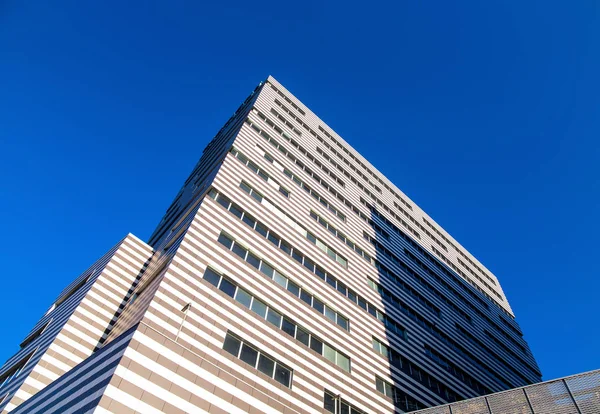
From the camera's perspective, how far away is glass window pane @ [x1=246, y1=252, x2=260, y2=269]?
25828mm

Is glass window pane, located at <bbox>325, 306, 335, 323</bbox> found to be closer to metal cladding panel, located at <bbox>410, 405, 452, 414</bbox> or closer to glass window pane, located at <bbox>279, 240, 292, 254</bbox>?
glass window pane, located at <bbox>279, 240, 292, 254</bbox>

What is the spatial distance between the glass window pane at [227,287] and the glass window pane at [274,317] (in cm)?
279

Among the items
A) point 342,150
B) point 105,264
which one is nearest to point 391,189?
point 342,150

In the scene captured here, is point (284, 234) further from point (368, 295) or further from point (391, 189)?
point (391, 189)

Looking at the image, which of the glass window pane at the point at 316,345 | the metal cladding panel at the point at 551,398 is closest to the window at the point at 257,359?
the glass window pane at the point at 316,345

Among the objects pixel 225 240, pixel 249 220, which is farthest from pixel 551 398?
pixel 249 220

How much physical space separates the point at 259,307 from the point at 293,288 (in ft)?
14.1

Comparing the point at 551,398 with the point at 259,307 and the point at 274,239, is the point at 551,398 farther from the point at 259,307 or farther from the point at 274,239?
the point at 274,239

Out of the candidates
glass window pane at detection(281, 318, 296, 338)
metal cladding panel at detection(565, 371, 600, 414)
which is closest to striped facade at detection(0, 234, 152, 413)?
glass window pane at detection(281, 318, 296, 338)

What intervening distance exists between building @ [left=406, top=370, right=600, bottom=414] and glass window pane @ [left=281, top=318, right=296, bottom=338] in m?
10.9

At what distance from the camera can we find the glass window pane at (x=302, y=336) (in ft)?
79.6

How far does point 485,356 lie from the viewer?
145ft

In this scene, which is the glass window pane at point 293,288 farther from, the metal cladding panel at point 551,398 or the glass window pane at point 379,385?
the metal cladding panel at point 551,398

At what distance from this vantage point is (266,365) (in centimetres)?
2092
